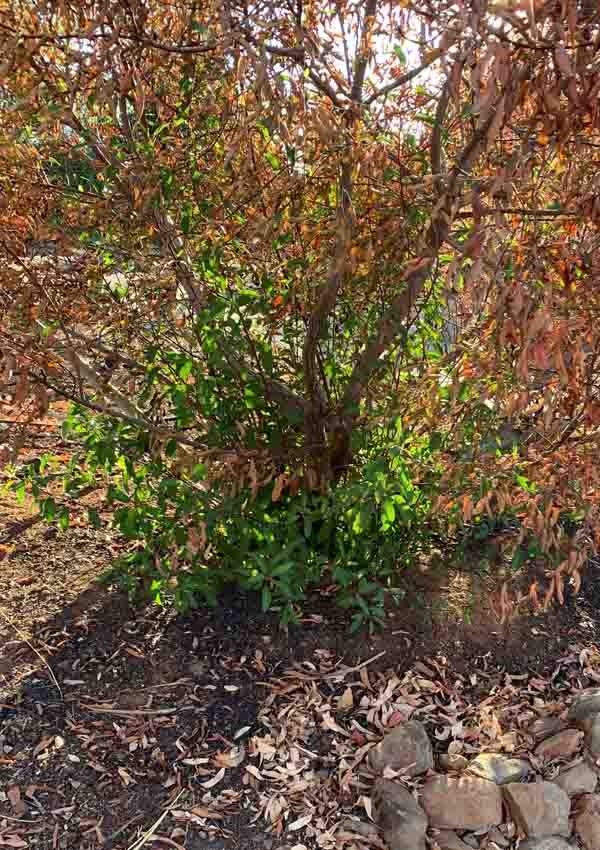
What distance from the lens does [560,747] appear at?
2.56m

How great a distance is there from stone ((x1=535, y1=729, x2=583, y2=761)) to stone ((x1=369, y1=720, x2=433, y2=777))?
0.35 m

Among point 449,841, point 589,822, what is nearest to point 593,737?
point 589,822

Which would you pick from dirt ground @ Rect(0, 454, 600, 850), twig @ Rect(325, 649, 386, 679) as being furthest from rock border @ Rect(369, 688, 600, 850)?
twig @ Rect(325, 649, 386, 679)

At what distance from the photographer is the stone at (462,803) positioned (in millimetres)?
2367

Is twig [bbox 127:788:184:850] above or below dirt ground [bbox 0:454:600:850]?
below

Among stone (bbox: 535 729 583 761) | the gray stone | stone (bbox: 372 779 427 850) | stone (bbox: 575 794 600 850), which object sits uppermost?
stone (bbox: 535 729 583 761)

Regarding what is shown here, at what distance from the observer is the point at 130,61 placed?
6.54 feet

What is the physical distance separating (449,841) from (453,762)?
0.23m

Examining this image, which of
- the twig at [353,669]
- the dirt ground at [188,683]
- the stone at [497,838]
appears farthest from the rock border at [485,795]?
the twig at [353,669]

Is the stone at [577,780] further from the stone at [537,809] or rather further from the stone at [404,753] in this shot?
the stone at [404,753]

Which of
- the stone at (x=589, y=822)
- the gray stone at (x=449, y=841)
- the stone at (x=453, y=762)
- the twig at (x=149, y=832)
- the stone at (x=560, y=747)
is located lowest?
the twig at (x=149, y=832)

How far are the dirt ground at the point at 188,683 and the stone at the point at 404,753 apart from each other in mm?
101

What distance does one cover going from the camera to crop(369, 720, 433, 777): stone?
248 centimetres

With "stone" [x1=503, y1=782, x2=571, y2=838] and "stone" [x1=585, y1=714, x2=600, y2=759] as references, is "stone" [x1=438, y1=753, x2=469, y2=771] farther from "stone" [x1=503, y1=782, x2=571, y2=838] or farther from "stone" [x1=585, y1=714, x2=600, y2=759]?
"stone" [x1=585, y1=714, x2=600, y2=759]
